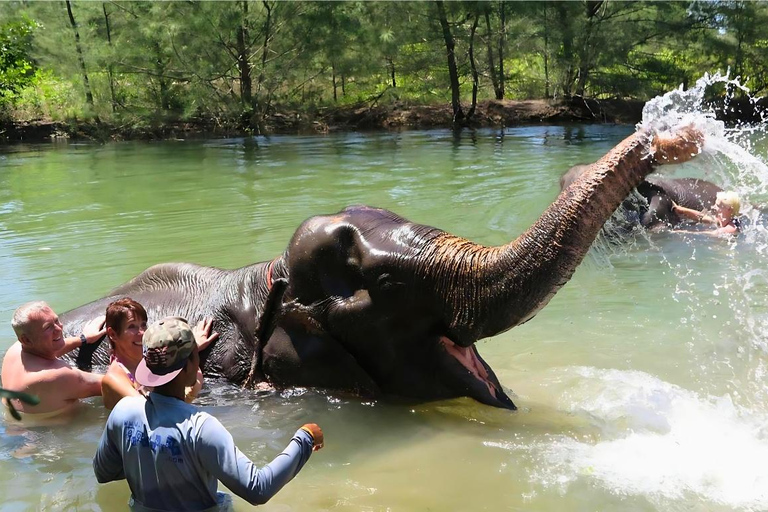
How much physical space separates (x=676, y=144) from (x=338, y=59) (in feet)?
91.9

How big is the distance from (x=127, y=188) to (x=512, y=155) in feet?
30.4

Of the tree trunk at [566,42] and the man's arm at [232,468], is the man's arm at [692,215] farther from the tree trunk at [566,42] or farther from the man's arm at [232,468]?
the tree trunk at [566,42]

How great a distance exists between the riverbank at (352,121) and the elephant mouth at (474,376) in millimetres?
26459

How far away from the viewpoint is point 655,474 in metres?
3.72

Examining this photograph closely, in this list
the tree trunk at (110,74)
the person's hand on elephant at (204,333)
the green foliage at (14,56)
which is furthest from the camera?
the green foliage at (14,56)

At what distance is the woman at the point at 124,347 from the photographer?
4.04m

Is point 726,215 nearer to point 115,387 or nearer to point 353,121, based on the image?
point 115,387

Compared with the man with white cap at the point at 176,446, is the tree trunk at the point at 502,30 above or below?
above

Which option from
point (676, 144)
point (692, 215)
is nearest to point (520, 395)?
point (676, 144)

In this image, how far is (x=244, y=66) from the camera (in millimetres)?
29375

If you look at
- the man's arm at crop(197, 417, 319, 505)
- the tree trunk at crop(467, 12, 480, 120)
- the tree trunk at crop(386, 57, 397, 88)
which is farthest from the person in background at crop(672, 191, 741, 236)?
the tree trunk at crop(386, 57, 397, 88)

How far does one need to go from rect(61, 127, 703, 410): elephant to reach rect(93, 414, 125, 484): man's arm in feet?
3.36

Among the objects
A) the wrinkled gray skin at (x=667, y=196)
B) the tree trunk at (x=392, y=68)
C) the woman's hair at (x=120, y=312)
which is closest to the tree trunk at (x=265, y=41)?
the tree trunk at (x=392, y=68)

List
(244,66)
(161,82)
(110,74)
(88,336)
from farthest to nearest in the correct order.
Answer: (161,82)
(110,74)
(244,66)
(88,336)
